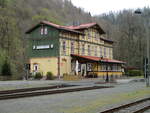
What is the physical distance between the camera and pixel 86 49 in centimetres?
4969

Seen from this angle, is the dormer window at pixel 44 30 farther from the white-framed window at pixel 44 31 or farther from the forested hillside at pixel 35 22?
the forested hillside at pixel 35 22

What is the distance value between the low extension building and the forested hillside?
214 inches

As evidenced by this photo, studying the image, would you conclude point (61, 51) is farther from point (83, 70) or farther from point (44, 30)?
point (83, 70)

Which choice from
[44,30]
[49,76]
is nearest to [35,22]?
[44,30]

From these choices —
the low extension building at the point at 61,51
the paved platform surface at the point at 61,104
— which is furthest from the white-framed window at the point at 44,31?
the paved platform surface at the point at 61,104

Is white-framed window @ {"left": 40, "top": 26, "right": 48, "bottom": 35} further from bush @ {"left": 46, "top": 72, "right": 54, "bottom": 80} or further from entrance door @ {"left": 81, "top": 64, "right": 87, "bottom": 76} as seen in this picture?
entrance door @ {"left": 81, "top": 64, "right": 87, "bottom": 76}

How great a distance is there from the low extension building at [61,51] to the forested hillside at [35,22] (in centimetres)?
543

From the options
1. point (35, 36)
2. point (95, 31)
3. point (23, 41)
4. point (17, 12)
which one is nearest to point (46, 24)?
point (35, 36)

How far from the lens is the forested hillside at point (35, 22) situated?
55438 millimetres

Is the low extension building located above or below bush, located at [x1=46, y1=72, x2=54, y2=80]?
above

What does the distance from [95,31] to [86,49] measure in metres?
4.88

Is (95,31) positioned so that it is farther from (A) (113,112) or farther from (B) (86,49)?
(A) (113,112)

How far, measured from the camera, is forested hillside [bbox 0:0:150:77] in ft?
182

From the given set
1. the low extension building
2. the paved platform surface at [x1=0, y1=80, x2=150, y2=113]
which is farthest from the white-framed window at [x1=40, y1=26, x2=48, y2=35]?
the paved platform surface at [x1=0, y1=80, x2=150, y2=113]
